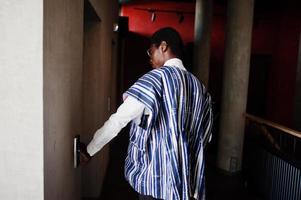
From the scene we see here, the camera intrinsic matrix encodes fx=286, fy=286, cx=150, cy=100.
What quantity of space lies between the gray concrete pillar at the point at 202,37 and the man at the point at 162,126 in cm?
550

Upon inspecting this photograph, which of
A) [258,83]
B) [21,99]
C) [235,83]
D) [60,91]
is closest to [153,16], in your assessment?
[258,83]

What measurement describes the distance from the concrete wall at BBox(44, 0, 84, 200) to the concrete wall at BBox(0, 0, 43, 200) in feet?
0.12

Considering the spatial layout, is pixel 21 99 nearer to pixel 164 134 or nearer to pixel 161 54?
pixel 164 134

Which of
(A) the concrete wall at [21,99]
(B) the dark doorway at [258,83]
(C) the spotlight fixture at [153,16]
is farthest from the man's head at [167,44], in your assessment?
(B) the dark doorway at [258,83]

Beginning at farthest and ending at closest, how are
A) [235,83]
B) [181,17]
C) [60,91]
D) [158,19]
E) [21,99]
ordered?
1. [158,19]
2. [181,17]
3. [235,83]
4. [60,91]
5. [21,99]

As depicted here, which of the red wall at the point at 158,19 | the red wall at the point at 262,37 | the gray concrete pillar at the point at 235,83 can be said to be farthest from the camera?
the red wall at the point at 158,19

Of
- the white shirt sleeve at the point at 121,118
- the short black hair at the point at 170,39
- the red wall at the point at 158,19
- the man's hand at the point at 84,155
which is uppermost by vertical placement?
the red wall at the point at 158,19

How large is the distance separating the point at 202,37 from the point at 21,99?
6319 mm

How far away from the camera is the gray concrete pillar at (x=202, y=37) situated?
677 cm

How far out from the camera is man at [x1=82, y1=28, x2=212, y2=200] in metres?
1.40

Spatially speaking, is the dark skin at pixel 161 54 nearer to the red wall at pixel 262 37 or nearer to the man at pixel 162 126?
the man at pixel 162 126

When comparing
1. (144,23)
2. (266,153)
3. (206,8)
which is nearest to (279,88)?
(206,8)

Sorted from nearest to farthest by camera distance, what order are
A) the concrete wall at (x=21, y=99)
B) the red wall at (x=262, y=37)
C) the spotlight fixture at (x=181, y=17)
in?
the concrete wall at (x=21, y=99)
the red wall at (x=262, y=37)
the spotlight fixture at (x=181, y=17)

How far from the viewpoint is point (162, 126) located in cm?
145
